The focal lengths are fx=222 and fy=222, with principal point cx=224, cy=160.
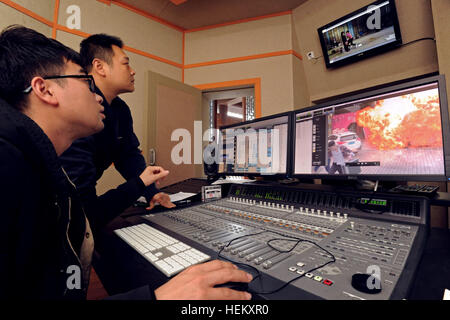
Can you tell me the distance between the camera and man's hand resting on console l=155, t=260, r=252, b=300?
1.32 ft

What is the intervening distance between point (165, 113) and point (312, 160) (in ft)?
7.09

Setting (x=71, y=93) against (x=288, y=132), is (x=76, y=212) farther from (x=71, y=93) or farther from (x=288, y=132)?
(x=288, y=132)

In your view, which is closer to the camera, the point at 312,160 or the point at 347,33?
the point at 312,160

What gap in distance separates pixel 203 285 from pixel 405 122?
0.86m

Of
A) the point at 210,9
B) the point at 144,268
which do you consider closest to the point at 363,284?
the point at 144,268

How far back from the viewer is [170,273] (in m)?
0.50

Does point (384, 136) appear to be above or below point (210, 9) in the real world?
below

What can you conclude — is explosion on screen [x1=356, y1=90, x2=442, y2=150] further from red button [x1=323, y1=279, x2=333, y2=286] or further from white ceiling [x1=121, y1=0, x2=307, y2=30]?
white ceiling [x1=121, y1=0, x2=307, y2=30]

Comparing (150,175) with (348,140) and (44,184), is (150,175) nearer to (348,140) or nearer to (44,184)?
(44,184)

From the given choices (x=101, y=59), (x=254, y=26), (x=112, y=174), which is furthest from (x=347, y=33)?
(x=112, y=174)

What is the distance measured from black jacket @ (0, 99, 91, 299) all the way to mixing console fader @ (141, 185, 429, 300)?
1.08 feet

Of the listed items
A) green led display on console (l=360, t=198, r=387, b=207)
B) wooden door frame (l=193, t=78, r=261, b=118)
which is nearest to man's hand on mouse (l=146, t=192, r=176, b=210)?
green led display on console (l=360, t=198, r=387, b=207)

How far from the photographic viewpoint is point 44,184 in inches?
20.5

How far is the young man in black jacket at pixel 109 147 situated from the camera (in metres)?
0.97
